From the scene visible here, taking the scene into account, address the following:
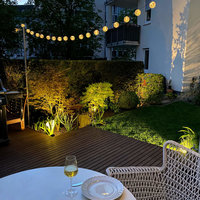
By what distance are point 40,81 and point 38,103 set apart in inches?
25.3

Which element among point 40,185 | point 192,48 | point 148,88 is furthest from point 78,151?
point 192,48

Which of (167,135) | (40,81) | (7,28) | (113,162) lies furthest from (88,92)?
(7,28)

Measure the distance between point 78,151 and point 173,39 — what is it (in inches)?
269

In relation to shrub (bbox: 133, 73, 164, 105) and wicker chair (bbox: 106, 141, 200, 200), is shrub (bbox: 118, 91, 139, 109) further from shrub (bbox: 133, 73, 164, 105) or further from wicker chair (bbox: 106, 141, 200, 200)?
wicker chair (bbox: 106, 141, 200, 200)

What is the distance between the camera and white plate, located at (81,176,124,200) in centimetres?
129

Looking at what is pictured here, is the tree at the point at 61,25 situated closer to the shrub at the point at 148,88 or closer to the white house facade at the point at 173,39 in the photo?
the white house facade at the point at 173,39

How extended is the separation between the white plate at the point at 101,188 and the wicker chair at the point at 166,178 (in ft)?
1.12

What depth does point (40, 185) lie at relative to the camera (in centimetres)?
143

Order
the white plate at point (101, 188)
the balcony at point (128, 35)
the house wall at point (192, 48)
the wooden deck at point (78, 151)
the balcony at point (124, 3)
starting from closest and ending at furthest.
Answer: the white plate at point (101, 188), the wooden deck at point (78, 151), the house wall at point (192, 48), the balcony at point (128, 35), the balcony at point (124, 3)

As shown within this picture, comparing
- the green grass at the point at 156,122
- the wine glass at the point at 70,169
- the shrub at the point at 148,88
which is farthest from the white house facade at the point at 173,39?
the wine glass at the point at 70,169

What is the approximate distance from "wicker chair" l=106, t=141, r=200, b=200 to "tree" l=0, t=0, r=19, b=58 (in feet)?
32.7

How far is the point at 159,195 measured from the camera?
6.22 ft

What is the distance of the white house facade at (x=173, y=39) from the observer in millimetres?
7633

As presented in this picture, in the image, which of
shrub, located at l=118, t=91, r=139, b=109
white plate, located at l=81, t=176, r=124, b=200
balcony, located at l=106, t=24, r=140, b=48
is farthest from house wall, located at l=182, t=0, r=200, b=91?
white plate, located at l=81, t=176, r=124, b=200
